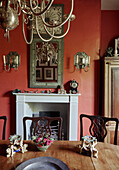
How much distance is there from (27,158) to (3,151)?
11.2 inches

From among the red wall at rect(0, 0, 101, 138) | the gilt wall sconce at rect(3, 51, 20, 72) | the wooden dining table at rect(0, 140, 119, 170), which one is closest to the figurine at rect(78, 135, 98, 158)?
the wooden dining table at rect(0, 140, 119, 170)

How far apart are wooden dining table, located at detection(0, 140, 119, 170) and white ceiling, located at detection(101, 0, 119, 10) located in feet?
9.22

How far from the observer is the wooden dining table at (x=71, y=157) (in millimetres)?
1149

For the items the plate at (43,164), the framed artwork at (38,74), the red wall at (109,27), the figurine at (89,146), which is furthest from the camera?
the red wall at (109,27)

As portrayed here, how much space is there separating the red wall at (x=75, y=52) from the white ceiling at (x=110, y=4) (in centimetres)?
19

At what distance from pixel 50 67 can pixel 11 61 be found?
2.59 feet

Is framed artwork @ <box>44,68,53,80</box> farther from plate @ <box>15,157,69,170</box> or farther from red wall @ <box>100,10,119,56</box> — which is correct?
plate @ <box>15,157,69,170</box>

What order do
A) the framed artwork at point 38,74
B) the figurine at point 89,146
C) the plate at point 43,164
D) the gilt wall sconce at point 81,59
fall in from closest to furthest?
1. the plate at point 43,164
2. the figurine at point 89,146
3. the gilt wall sconce at point 81,59
4. the framed artwork at point 38,74

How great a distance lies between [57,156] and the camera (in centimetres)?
130

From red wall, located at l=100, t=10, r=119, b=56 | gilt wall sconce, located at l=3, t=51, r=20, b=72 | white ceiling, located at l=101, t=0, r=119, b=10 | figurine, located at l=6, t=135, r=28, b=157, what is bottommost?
figurine, located at l=6, t=135, r=28, b=157

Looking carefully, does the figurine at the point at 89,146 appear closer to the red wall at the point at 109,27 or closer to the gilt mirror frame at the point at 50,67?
the gilt mirror frame at the point at 50,67

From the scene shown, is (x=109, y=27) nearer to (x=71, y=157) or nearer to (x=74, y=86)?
(x=74, y=86)

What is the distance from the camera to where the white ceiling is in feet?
9.81

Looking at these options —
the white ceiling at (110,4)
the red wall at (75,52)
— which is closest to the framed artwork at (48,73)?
the red wall at (75,52)
